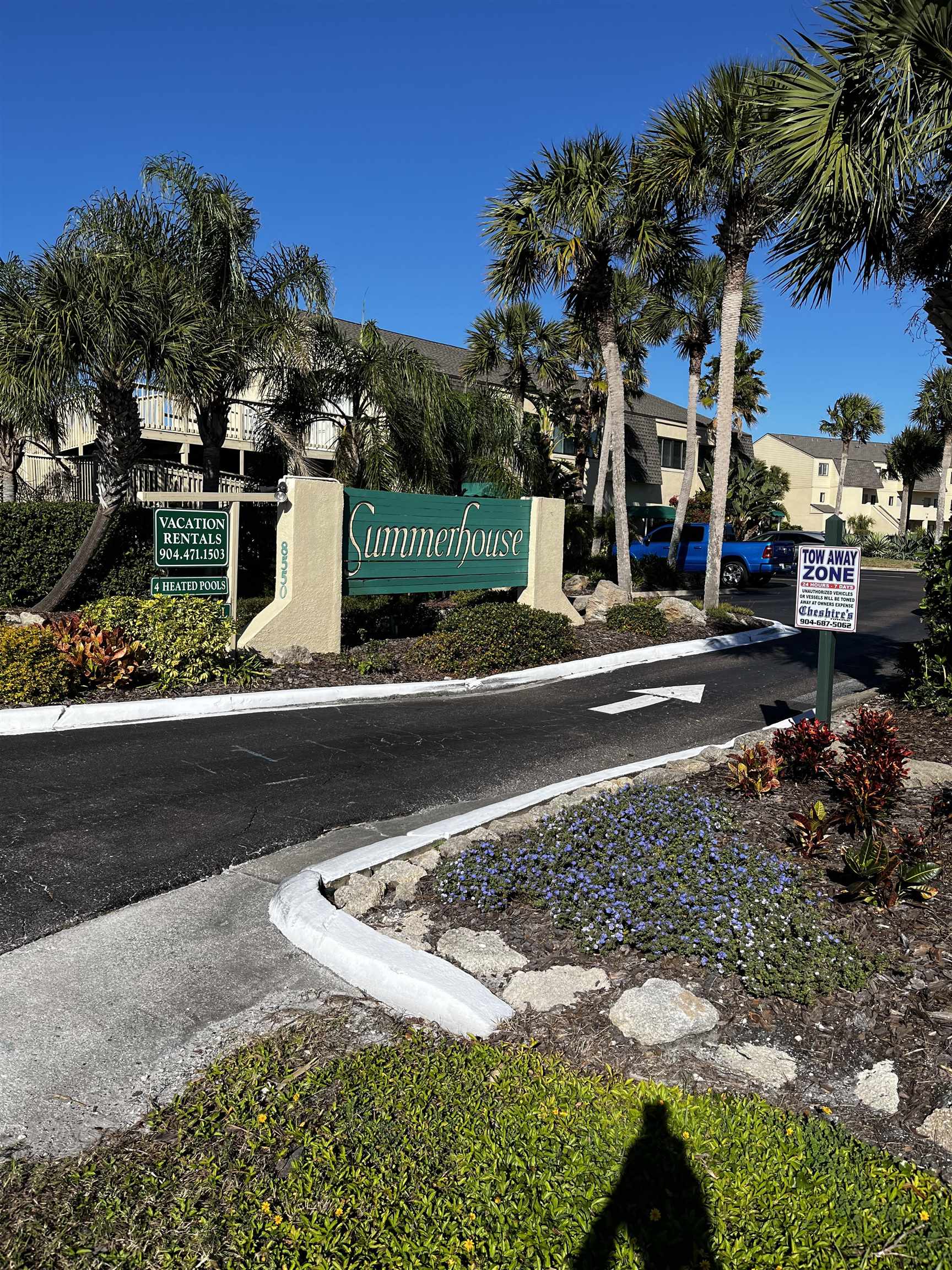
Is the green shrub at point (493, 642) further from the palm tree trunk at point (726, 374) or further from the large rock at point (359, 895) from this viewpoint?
the large rock at point (359, 895)

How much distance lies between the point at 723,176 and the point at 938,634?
11081 millimetres

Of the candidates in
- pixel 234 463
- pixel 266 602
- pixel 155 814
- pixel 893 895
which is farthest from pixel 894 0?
pixel 234 463

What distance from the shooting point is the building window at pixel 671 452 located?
44.9 meters

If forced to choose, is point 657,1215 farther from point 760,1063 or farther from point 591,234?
point 591,234

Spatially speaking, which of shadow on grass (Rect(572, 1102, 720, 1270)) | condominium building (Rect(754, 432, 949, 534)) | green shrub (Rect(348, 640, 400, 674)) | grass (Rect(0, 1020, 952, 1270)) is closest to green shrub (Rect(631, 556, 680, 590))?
green shrub (Rect(348, 640, 400, 674))

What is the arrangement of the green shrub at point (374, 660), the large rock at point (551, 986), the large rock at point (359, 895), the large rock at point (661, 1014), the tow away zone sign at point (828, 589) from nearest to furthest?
the large rock at point (661, 1014) → the large rock at point (551, 986) → the large rock at point (359, 895) → the tow away zone sign at point (828, 589) → the green shrub at point (374, 660)

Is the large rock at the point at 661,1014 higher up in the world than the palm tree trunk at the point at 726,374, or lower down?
lower down

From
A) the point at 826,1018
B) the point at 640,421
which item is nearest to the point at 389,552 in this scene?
the point at 826,1018

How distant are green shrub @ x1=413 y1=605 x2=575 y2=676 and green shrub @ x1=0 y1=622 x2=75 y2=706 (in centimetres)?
443

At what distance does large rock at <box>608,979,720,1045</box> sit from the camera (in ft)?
12.1

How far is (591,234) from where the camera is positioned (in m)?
16.1

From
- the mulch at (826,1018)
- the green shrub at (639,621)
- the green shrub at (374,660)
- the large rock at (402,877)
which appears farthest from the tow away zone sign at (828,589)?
the green shrub at (639,621)

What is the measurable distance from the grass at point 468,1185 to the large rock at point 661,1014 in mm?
360

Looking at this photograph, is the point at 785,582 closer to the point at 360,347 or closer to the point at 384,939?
the point at 360,347
